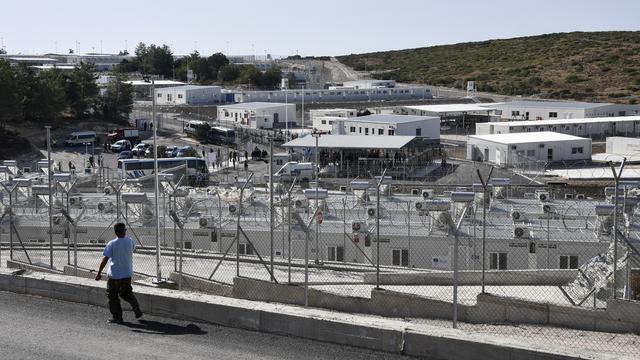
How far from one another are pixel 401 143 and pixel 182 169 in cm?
1098

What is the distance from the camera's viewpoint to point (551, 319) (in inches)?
476

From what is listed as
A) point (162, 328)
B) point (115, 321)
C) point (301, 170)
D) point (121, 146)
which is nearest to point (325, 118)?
point (121, 146)

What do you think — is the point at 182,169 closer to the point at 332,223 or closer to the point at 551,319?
the point at 332,223

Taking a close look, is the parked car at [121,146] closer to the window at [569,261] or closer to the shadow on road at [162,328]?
the window at [569,261]

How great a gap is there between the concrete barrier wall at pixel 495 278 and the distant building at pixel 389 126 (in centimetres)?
3410

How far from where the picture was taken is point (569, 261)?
20375mm

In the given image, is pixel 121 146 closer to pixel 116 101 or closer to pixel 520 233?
Result: pixel 116 101

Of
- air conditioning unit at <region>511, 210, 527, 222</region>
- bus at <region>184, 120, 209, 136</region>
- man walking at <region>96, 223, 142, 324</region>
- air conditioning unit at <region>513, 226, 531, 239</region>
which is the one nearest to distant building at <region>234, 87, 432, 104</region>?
bus at <region>184, 120, 209, 136</region>

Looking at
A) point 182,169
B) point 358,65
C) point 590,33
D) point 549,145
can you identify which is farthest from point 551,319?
point 590,33

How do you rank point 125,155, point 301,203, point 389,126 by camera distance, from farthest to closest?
point 389,126
point 125,155
point 301,203

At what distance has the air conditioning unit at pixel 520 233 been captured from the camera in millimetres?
20578

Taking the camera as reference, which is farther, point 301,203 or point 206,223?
point 301,203

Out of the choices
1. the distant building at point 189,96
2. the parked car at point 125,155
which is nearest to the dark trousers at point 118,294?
the parked car at point 125,155

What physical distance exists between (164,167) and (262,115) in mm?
21063
